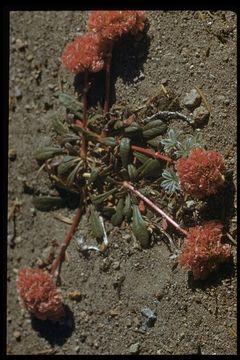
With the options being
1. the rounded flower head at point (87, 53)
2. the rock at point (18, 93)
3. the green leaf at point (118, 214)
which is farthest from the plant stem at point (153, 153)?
the rock at point (18, 93)

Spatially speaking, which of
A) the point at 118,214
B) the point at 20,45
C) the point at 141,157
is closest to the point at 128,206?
the point at 118,214

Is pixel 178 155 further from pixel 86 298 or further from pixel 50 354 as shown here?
pixel 50 354

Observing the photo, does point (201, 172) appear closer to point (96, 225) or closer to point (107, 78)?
point (96, 225)

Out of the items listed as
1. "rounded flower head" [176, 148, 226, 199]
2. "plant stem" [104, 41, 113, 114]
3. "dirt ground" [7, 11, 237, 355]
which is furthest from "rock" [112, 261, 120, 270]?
"plant stem" [104, 41, 113, 114]

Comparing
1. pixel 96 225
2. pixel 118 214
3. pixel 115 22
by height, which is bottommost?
pixel 96 225

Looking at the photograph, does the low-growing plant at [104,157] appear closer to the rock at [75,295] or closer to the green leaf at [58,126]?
the green leaf at [58,126]
